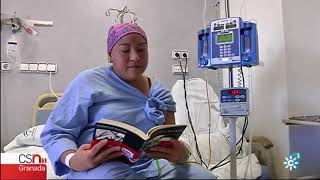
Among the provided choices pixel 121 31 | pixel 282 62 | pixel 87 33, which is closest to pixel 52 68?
pixel 87 33

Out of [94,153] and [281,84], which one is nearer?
[94,153]

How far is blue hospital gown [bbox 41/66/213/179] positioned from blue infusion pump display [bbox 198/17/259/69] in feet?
1.35

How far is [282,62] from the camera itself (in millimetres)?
1680

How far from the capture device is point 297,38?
1.70 m

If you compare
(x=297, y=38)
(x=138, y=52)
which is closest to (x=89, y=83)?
(x=138, y=52)

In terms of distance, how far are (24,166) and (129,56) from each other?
2.13 ft

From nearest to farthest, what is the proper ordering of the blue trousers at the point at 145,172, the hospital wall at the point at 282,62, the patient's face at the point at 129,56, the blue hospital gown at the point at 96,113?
the blue trousers at the point at 145,172
the blue hospital gown at the point at 96,113
the patient's face at the point at 129,56
the hospital wall at the point at 282,62

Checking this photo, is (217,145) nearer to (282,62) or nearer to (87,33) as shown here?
(282,62)

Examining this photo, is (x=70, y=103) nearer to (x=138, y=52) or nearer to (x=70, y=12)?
(x=138, y=52)

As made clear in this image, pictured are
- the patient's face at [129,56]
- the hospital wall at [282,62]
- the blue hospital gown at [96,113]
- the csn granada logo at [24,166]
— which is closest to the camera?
the csn granada logo at [24,166]

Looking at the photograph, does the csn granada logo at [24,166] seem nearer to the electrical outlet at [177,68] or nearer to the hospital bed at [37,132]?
→ the hospital bed at [37,132]

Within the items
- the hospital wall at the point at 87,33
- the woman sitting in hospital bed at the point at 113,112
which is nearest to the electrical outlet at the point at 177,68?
the hospital wall at the point at 87,33

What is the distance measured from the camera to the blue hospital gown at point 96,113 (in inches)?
39.9

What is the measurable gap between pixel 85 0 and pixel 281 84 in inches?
43.2
